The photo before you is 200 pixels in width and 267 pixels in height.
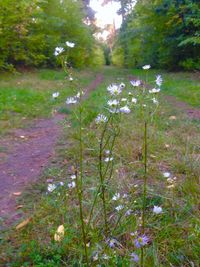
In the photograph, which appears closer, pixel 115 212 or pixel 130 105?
pixel 130 105

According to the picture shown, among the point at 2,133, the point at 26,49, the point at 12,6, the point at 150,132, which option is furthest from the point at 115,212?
the point at 26,49

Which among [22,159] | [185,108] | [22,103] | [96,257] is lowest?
[185,108]

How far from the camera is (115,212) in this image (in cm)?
239

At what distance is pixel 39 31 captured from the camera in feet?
50.4

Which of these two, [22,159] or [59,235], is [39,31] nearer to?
[22,159]

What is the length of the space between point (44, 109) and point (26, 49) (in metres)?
7.18

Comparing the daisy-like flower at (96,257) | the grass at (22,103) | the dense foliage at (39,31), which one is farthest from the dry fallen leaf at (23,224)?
the dense foliage at (39,31)

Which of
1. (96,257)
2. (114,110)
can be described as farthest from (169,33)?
(96,257)

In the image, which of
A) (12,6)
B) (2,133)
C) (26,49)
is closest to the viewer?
(2,133)

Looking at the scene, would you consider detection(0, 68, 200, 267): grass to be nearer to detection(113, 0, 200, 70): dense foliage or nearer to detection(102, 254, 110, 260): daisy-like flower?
detection(102, 254, 110, 260): daisy-like flower

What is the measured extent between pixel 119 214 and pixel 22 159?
2.31 meters

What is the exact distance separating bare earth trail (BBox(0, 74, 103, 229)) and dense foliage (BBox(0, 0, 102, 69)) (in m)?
6.10

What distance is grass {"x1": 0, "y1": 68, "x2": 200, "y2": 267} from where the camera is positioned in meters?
2.00

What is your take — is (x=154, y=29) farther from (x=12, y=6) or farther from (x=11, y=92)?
(x=11, y=92)
